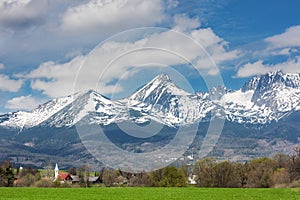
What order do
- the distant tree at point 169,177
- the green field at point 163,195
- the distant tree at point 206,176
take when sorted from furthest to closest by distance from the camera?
the distant tree at point 206,176
the distant tree at point 169,177
the green field at point 163,195

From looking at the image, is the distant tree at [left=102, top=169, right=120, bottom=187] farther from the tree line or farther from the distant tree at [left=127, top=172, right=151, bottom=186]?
the distant tree at [left=127, top=172, right=151, bottom=186]

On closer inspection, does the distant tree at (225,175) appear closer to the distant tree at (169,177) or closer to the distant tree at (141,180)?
the distant tree at (169,177)

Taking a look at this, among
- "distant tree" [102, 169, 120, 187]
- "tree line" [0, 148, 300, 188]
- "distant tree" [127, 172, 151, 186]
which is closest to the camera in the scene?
"tree line" [0, 148, 300, 188]

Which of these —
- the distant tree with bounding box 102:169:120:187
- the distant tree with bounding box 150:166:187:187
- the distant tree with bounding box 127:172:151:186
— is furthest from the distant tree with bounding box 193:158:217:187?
the distant tree with bounding box 102:169:120:187

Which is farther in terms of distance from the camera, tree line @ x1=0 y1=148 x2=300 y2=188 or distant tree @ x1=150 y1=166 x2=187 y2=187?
distant tree @ x1=150 y1=166 x2=187 y2=187

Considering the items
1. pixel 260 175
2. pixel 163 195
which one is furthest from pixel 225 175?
pixel 163 195

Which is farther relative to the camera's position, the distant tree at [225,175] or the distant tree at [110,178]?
the distant tree at [110,178]

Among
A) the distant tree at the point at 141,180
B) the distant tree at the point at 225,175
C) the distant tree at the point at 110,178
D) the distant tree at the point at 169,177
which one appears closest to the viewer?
the distant tree at the point at 169,177

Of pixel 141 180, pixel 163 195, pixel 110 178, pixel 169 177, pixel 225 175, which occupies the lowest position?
pixel 163 195

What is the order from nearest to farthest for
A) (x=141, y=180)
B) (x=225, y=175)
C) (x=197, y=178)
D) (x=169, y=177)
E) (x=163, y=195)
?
(x=163, y=195)
(x=169, y=177)
(x=141, y=180)
(x=225, y=175)
(x=197, y=178)

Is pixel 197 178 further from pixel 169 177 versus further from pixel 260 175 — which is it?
pixel 260 175

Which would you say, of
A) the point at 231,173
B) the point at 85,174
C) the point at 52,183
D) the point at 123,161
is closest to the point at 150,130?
the point at 123,161

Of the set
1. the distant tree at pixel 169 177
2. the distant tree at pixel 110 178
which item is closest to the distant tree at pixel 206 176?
the distant tree at pixel 169 177

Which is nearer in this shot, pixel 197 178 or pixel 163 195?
pixel 163 195
